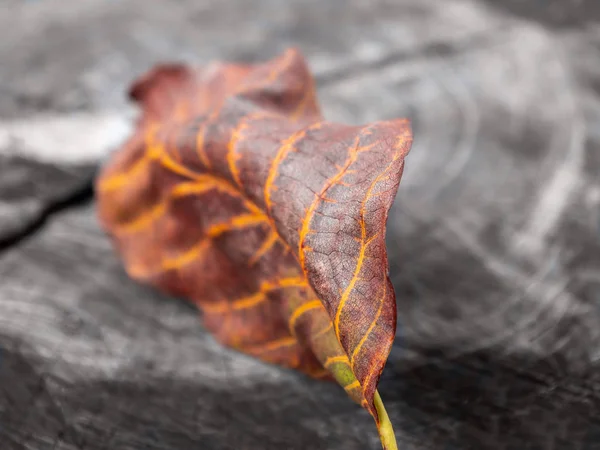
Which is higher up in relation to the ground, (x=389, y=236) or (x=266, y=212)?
(x=266, y=212)

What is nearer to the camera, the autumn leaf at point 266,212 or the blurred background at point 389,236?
the autumn leaf at point 266,212

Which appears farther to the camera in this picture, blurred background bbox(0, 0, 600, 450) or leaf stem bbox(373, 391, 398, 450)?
blurred background bbox(0, 0, 600, 450)

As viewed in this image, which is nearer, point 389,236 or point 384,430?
point 384,430

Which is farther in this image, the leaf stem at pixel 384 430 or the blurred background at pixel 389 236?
the blurred background at pixel 389 236

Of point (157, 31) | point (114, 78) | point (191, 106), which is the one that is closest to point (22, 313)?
point (191, 106)
